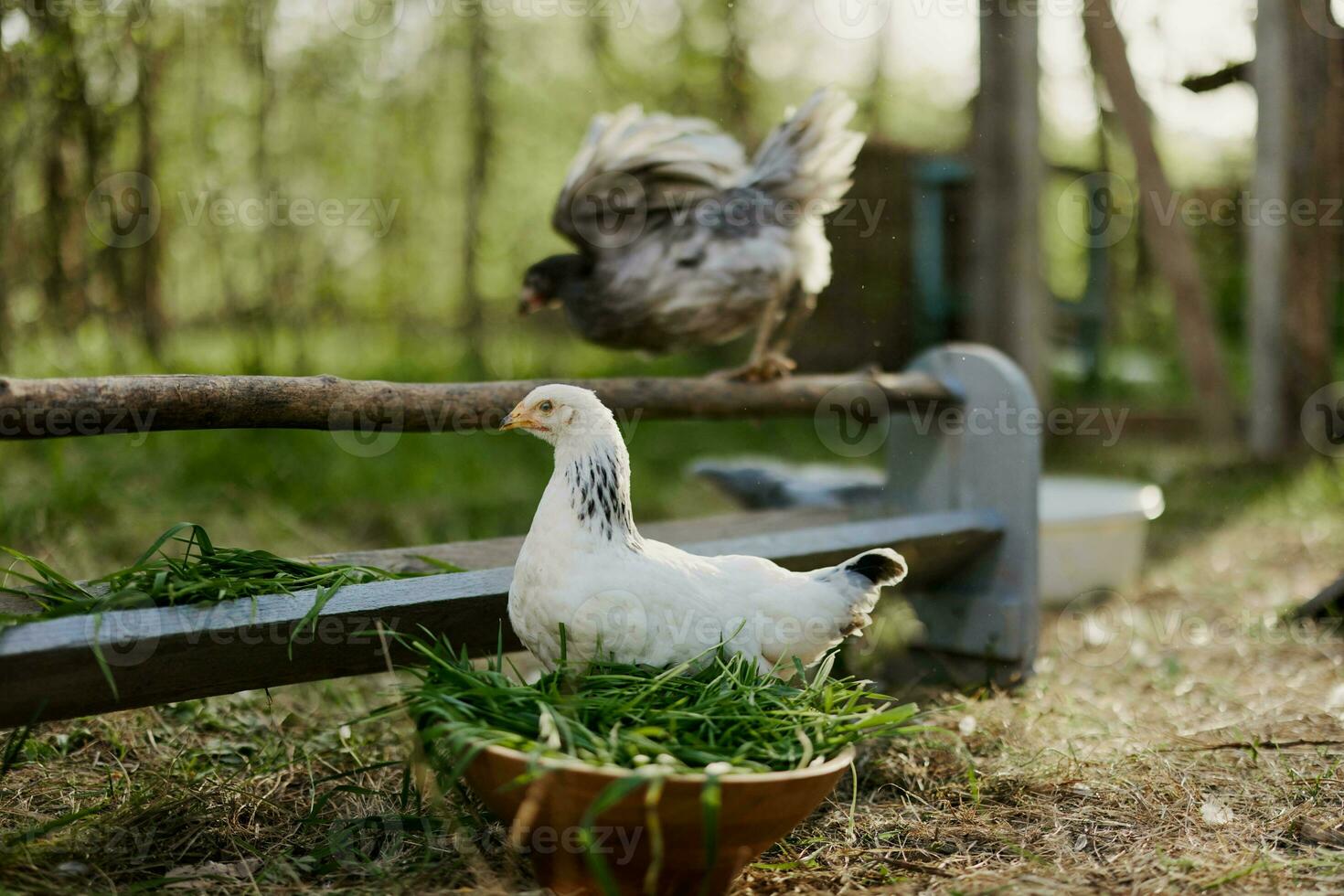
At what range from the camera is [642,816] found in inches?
54.9

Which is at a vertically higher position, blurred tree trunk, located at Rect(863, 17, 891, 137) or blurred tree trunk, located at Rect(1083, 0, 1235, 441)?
blurred tree trunk, located at Rect(863, 17, 891, 137)

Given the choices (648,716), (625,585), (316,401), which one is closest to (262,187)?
(316,401)

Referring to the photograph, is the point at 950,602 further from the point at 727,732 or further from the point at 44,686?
the point at 44,686

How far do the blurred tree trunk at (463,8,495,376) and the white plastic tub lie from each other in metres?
3.82

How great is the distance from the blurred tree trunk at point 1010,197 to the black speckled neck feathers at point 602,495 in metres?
3.48

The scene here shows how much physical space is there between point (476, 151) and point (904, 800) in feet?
17.9

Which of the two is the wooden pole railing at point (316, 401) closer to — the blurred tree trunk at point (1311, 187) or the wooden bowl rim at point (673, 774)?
the wooden bowl rim at point (673, 774)

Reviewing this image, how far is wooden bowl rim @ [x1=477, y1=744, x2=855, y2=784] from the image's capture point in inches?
53.6

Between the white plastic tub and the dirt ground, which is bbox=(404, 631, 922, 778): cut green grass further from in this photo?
the white plastic tub

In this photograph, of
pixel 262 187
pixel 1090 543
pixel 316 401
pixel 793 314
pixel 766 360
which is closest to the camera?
pixel 316 401

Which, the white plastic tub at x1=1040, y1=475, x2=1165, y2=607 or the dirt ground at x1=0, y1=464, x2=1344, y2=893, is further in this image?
the white plastic tub at x1=1040, y1=475, x2=1165, y2=607

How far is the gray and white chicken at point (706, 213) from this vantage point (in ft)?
10.5

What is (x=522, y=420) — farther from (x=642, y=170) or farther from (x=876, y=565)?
(x=642, y=170)

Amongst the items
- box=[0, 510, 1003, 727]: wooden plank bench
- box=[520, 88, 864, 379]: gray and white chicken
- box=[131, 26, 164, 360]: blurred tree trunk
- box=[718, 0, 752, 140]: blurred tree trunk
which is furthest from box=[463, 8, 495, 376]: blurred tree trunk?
box=[0, 510, 1003, 727]: wooden plank bench
